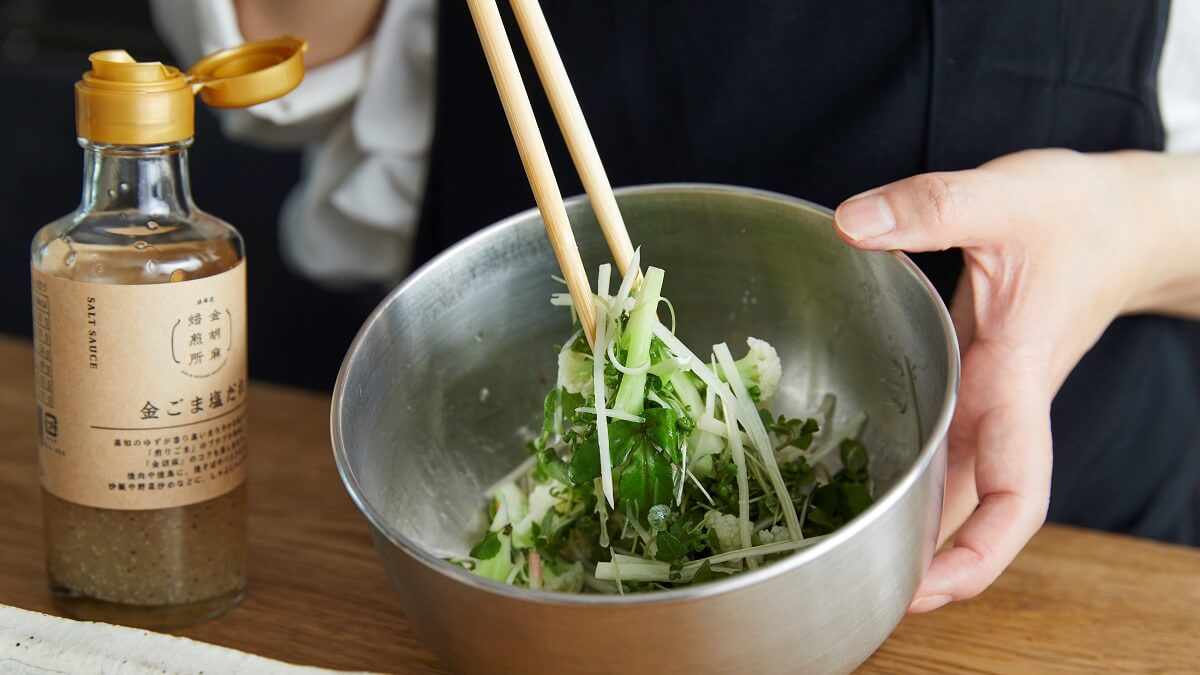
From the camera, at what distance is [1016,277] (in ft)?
2.29

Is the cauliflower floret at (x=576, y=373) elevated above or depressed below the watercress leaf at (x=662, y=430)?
above

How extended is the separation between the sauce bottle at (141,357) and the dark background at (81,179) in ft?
4.27

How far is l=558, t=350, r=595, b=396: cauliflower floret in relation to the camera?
24.6 inches

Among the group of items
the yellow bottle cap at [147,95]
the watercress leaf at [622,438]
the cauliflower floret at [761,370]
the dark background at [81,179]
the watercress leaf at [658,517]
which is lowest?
the dark background at [81,179]

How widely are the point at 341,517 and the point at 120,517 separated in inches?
7.5

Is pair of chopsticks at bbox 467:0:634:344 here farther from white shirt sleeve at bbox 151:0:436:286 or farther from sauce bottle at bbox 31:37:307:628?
white shirt sleeve at bbox 151:0:436:286

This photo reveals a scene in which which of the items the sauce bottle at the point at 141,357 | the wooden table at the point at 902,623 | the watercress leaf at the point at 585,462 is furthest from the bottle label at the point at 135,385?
the watercress leaf at the point at 585,462

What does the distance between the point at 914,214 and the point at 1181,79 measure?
16.8 inches

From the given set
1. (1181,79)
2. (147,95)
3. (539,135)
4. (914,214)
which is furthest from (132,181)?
(1181,79)

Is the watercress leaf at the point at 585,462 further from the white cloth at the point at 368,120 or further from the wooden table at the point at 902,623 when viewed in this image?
the white cloth at the point at 368,120

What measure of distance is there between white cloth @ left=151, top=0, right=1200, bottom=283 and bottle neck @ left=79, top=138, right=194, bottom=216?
274mm

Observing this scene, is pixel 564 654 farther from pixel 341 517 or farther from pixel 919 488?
pixel 341 517

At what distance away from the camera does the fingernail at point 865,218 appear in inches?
23.6

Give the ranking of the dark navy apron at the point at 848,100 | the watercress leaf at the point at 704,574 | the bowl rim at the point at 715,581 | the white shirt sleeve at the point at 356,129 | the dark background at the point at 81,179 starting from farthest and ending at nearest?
the dark background at the point at 81,179 < the white shirt sleeve at the point at 356,129 < the dark navy apron at the point at 848,100 < the watercress leaf at the point at 704,574 < the bowl rim at the point at 715,581
